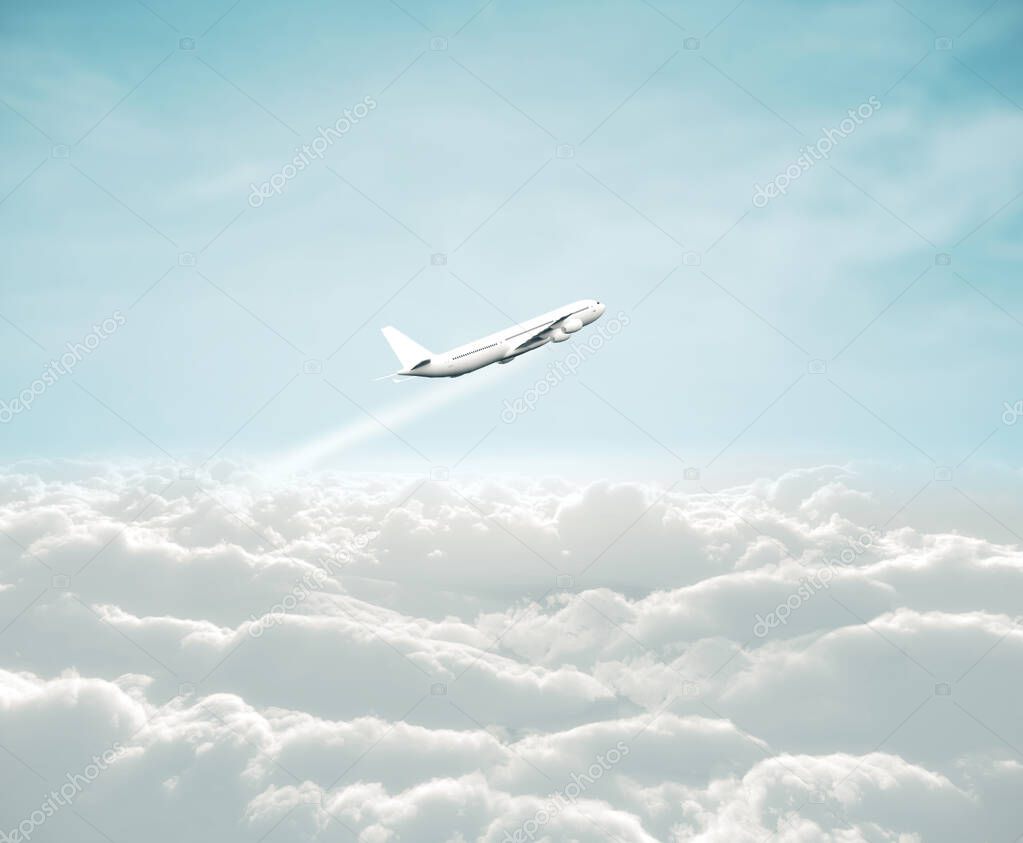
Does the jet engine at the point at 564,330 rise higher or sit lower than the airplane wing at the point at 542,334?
lower

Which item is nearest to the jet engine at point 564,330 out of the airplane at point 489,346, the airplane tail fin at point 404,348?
the airplane at point 489,346

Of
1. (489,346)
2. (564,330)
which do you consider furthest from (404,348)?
(564,330)

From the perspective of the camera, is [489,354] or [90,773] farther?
[90,773]

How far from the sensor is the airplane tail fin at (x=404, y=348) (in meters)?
119

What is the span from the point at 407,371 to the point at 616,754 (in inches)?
3595

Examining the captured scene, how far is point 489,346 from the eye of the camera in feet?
364

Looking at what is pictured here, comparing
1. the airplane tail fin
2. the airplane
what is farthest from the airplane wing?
the airplane tail fin

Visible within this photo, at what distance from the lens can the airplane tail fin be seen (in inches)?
4668

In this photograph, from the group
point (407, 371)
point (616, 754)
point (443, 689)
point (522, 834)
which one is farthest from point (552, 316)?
point (522, 834)

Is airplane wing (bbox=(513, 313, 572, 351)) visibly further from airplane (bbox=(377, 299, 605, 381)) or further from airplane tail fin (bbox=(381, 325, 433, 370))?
airplane tail fin (bbox=(381, 325, 433, 370))

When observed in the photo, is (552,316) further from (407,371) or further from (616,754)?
(616,754)

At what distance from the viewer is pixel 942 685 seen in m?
147

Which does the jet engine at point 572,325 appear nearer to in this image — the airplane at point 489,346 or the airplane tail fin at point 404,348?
the airplane at point 489,346

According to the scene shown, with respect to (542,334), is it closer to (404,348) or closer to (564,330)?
(564,330)
